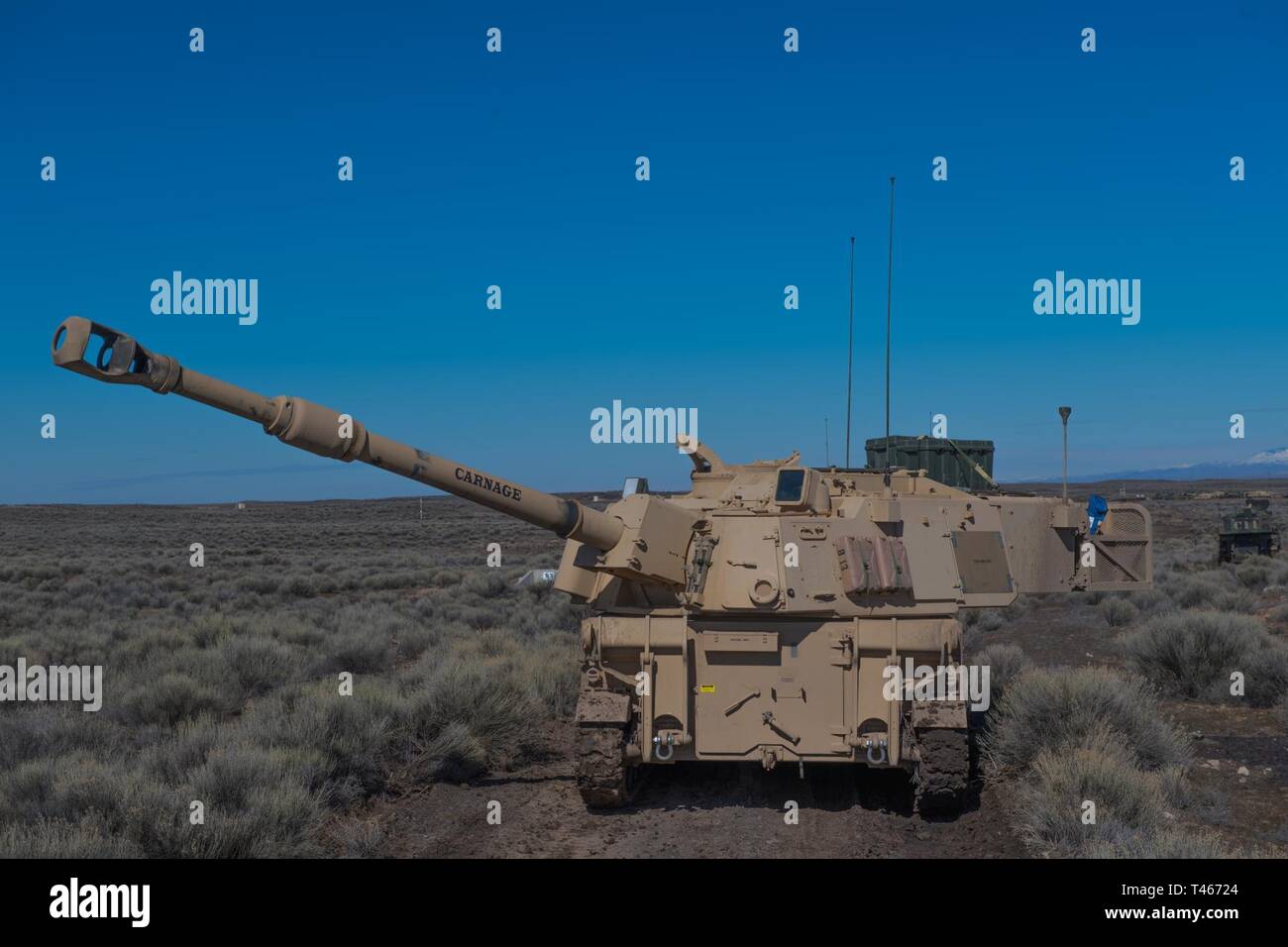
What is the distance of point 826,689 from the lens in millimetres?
9133

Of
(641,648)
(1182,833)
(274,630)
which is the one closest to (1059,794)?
(1182,833)

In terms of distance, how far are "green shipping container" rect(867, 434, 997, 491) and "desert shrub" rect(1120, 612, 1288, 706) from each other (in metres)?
4.01

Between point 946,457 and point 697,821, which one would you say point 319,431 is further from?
point 946,457

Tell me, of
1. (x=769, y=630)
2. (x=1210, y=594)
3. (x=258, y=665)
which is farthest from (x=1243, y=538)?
(x=258, y=665)

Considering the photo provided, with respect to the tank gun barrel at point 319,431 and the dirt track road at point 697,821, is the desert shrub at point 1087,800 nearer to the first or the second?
the dirt track road at point 697,821

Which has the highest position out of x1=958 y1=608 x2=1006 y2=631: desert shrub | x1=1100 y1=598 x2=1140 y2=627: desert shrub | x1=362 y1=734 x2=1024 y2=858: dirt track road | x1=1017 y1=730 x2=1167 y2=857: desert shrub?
x1=1017 y1=730 x2=1167 y2=857: desert shrub

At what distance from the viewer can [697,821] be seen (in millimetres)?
8922

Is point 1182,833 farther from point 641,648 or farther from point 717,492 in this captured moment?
point 717,492

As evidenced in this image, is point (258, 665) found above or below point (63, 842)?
below

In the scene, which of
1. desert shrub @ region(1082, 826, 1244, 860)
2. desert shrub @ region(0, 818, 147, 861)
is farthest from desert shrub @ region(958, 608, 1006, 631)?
desert shrub @ region(0, 818, 147, 861)

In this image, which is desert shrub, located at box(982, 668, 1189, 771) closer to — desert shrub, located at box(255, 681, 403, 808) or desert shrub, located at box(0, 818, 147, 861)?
desert shrub, located at box(255, 681, 403, 808)

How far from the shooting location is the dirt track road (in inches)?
318

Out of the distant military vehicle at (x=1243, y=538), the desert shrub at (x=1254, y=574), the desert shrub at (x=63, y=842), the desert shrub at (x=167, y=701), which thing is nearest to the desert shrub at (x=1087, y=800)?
the desert shrub at (x=63, y=842)

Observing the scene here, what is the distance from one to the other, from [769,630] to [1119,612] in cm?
1486
